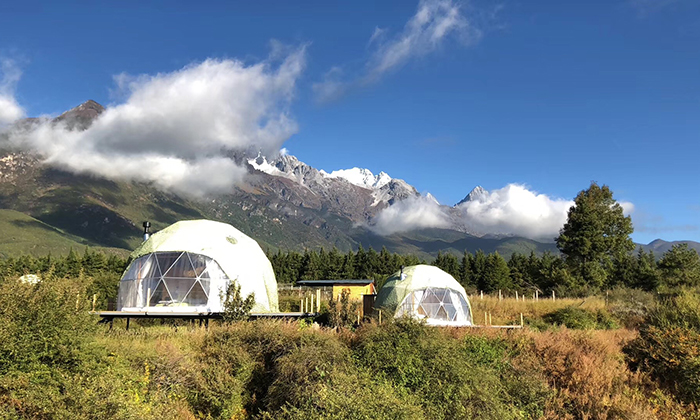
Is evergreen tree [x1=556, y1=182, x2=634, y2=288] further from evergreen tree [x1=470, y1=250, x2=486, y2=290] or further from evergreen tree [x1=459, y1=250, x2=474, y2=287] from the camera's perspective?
evergreen tree [x1=459, y1=250, x2=474, y2=287]

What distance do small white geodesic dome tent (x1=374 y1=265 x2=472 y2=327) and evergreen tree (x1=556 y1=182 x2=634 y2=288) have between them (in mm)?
21932

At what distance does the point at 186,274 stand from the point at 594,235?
39.0m

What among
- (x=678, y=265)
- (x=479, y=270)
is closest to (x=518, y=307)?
(x=678, y=265)

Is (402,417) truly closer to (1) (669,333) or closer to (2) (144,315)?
(1) (669,333)

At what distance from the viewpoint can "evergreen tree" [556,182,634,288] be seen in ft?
148

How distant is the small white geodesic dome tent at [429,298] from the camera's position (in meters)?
28.0

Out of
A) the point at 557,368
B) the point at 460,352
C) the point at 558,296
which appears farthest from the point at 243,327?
the point at 558,296

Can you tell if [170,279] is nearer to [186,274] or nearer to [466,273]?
[186,274]

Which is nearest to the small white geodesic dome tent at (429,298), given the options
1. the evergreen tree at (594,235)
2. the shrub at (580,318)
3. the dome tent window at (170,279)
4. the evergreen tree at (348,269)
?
the shrub at (580,318)

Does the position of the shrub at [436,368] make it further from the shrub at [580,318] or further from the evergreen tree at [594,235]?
the evergreen tree at [594,235]

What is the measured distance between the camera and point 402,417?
9.41m

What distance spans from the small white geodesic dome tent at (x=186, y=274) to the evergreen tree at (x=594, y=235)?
33758mm

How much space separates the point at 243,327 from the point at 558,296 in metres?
36.9

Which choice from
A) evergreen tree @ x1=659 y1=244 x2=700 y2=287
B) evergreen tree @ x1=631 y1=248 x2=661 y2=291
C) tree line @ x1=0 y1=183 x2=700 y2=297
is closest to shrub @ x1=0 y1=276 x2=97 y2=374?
tree line @ x1=0 y1=183 x2=700 y2=297
